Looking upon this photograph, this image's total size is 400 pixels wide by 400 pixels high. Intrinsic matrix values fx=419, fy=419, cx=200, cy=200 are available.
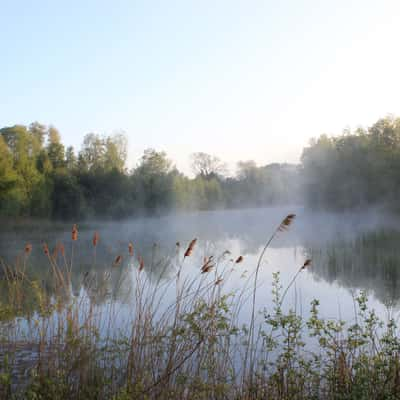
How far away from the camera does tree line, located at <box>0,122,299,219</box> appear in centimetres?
3114

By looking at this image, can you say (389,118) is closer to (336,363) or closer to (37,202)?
(37,202)

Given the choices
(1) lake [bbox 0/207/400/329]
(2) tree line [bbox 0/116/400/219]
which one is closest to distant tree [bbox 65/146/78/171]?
(2) tree line [bbox 0/116/400/219]

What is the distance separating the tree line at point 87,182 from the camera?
A: 31.1 metres

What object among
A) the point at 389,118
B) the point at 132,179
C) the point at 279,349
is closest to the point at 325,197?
the point at 389,118

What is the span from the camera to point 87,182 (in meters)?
38.3

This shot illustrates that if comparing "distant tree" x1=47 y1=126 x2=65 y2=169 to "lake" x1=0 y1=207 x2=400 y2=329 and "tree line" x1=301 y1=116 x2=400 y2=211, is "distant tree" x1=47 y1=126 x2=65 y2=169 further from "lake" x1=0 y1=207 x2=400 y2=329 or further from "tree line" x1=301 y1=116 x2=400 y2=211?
"tree line" x1=301 y1=116 x2=400 y2=211

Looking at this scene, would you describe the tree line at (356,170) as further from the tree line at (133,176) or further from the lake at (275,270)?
the lake at (275,270)

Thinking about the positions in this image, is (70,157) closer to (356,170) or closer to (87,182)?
(87,182)

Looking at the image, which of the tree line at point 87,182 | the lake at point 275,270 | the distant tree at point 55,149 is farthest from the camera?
the distant tree at point 55,149

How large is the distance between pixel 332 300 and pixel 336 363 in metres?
4.39

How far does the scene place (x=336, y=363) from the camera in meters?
3.52

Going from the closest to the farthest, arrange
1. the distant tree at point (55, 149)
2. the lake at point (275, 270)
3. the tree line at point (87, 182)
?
the lake at point (275, 270) → the tree line at point (87, 182) → the distant tree at point (55, 149)

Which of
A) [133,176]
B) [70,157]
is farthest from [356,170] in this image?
[70,157]

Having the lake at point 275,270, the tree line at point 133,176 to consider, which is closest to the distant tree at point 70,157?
the tree line at point 133,176
